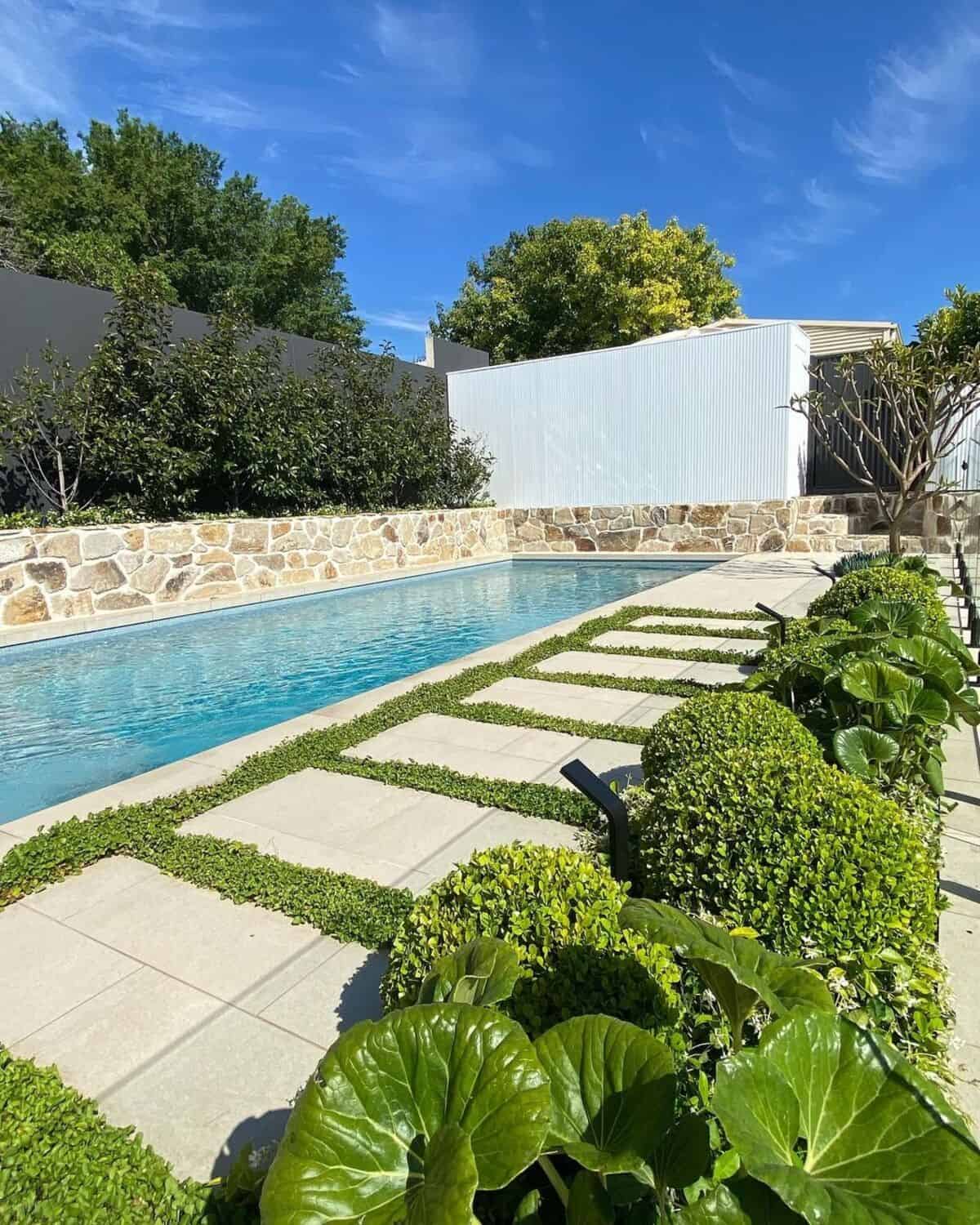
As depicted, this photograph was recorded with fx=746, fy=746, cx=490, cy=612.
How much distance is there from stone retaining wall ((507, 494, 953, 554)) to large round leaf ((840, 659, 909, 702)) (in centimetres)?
1094

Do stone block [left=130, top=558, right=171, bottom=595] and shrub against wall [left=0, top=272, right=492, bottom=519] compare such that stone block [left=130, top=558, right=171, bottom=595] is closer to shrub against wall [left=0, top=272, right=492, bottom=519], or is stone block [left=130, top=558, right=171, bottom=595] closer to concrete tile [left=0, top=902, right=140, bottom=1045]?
shrub against wall [left=0, top=272, right=492, bottom=519]

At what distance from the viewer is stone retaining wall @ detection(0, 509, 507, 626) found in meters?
8.06

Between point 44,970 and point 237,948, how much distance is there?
56 cm

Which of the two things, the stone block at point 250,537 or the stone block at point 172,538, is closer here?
the stone block at point 172,538

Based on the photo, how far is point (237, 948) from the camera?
92.4 inches

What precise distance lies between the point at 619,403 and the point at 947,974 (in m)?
13.6

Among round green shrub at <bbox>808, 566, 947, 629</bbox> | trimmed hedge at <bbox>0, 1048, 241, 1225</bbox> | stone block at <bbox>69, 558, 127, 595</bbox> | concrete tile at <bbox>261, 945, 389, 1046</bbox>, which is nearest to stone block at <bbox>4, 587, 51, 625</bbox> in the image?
stone block at <bbox>69, 558, 127, 595</bbox>

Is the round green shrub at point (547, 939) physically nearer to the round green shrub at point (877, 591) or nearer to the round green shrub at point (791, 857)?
the round green shrub at point (791, 857)

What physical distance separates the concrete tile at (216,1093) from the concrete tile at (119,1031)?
43mm

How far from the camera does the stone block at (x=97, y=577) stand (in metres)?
8.47

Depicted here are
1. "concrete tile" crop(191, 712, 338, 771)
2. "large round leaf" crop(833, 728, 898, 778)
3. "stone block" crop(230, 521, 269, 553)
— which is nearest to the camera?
"large round leaf" crop(833, 728, 898, 778)

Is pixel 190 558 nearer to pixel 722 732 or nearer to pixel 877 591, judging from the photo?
pixel 877 591

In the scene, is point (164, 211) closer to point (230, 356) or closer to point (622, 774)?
point (230, 356)

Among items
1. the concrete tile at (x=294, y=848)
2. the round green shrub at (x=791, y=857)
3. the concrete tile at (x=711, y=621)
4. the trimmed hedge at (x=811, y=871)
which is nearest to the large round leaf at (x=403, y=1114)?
the trimmed hedge at (x=811, y=871)
